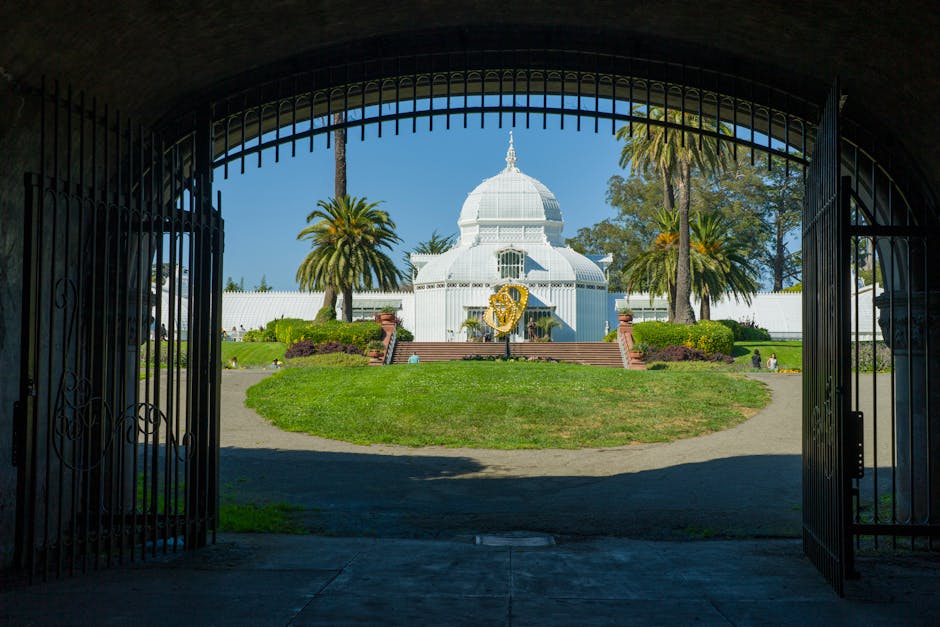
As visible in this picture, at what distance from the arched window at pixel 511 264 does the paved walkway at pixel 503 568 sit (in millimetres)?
34158

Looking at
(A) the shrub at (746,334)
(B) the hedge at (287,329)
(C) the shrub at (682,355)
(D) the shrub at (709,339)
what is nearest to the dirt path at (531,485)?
(C) the shrub at (682,355)

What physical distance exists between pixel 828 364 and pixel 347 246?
122 ft

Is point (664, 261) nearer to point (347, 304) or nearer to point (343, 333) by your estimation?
point (347, 304)

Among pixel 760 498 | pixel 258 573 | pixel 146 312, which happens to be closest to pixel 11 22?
pixel 146 312

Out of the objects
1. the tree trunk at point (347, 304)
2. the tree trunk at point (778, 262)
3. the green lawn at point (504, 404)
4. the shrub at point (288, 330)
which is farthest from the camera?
the tree trunk at point (778, 262)

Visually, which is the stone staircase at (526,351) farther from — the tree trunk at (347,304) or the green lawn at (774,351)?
the green lawn at (774,351)

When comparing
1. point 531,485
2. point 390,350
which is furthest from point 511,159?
point 531,485

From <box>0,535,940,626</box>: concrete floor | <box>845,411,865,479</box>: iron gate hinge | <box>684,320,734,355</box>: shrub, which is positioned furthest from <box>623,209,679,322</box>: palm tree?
<box>845,411,865,479</box>: iron gate hinge

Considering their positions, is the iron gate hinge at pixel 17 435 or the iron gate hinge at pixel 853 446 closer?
the iron gate hinge at pixel 17 435

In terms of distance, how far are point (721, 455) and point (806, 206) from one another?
10119 mm

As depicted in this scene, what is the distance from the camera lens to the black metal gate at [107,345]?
21.9 feet

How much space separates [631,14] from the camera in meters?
7.75

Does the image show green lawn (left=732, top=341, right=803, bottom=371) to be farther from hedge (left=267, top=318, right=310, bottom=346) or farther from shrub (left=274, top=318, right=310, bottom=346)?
hedge (left=267, top=318, right=310, bottom=346)

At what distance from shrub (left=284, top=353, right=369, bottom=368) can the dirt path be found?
13.0 metres
